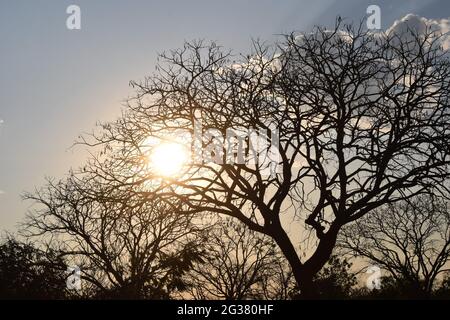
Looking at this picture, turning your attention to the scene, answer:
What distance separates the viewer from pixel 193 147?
45.1 feet

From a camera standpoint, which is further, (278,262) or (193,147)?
(278,262)

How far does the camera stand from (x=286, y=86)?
12547mm

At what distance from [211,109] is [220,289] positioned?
1209 inches

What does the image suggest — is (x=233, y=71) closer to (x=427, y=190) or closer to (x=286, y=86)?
(x=286, y=86)
